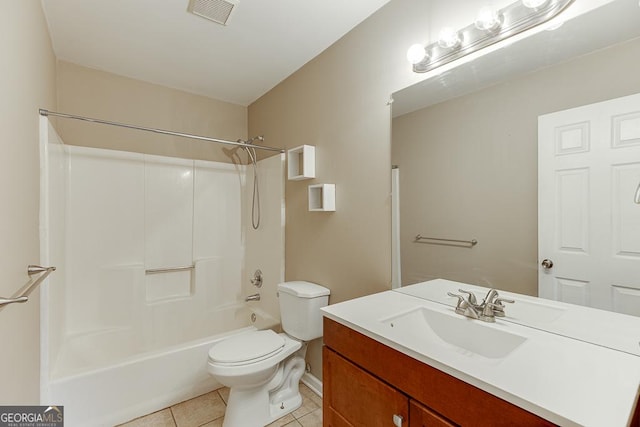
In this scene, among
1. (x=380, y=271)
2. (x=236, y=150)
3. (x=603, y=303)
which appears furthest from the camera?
(x=236, y=150)

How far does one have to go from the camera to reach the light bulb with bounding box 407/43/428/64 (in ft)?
4.47

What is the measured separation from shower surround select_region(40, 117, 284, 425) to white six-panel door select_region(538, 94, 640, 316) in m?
1.81

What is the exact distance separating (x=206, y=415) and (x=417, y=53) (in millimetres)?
2438

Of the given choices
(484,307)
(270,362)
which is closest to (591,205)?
(484,307)

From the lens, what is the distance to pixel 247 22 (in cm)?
174

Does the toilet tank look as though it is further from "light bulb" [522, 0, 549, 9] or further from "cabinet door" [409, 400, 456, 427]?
"light bulb" [522, 0, 549, 9]

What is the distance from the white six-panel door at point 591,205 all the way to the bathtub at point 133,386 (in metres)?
2.14

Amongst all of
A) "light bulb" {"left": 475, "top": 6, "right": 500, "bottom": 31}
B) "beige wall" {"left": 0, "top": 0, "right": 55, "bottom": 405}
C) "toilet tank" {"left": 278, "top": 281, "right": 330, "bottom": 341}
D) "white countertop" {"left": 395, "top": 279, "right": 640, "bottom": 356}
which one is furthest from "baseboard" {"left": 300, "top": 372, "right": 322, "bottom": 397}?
"light bulb" {"left": 475, "top": 6, "right": 500, "bottom": 31}

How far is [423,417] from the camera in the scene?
34.1 inches

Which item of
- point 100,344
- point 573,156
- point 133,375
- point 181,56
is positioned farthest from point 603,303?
point 100,344

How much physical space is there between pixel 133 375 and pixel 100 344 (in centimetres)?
64

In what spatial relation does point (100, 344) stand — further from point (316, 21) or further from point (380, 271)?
point (316, 21)

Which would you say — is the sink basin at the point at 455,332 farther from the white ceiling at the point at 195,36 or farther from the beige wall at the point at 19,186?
the white ceiling at the point at 195,36

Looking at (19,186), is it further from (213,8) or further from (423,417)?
(423,417)
